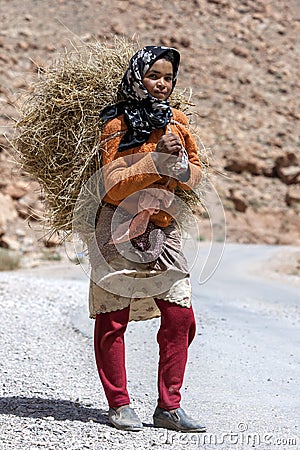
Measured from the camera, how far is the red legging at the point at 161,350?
411 centimetres

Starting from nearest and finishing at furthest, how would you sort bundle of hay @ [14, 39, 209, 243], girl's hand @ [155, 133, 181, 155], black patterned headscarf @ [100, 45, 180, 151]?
girl's hand @ [155, 133, 181, 155] < black patterned headscarf @ [100, 45, 180, 151] < bundle of hay @ [14, 39, 209, 243]

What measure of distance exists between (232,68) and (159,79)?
3718cm

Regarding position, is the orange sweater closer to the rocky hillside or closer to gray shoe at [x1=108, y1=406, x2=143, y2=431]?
gray shoe at [x1=108, y1=406, x2=143, y2=431]

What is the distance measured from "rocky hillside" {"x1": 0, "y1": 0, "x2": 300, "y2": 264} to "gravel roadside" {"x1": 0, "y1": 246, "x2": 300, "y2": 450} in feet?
59.4

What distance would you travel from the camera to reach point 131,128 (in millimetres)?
4133

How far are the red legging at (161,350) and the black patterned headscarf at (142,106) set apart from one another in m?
0.78

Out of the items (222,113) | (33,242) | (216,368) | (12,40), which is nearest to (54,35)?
(12,40)

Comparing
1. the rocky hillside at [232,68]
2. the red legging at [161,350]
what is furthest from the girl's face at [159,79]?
the rocky hillside at [232,68]

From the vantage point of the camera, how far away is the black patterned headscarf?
13.4 feet

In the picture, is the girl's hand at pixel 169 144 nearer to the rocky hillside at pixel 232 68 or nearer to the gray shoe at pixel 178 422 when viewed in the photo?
the gray shoe at pixel 178 422

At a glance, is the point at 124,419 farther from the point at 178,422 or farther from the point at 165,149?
the point at 165,149

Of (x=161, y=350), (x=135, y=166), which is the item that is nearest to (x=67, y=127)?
(x=135, y=166)

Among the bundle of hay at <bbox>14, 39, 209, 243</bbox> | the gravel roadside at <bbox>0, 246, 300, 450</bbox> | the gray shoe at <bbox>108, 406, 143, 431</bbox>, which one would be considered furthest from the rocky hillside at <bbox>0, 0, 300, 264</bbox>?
the gray shoe at <bbox>108, 406, 143, 431</bbox>

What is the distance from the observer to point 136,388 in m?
5.51
